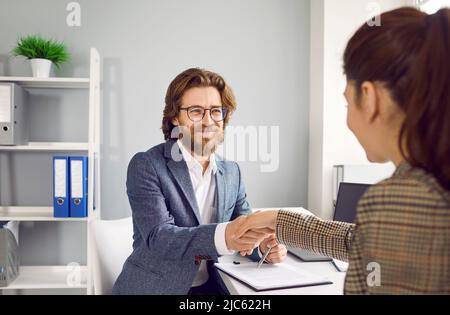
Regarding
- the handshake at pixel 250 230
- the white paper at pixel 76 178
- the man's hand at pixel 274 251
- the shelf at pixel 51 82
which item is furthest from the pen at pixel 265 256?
the shelf at pixel 51 82

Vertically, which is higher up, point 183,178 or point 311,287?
point 183,178

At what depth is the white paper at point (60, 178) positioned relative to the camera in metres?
A: 2.02

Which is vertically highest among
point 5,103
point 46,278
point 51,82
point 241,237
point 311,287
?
point 51,82

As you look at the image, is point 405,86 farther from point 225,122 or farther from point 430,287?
point 225,122

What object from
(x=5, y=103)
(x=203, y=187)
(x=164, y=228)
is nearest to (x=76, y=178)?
(x=5, y=103)

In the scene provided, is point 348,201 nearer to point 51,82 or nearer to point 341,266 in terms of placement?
point 341,266

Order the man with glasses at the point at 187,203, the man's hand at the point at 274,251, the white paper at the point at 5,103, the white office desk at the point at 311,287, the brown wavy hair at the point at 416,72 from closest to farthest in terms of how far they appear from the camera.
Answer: the brown wavy hair at the point at 416,72, the white office desk at the point at 311,287, the man with glasses at the point at 187,203, the man's hand at the point at 274,251, the white paper at the point at 5,103

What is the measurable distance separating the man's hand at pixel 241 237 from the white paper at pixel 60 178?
1247 millimetres

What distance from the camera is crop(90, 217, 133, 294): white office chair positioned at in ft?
4.31

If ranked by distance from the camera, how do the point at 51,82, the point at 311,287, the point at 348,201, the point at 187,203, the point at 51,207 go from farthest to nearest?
1. the point at 51,207
2. the point at 51,82
3. the point at 348,201
4. the point at 187,203
5. the point at 311,287

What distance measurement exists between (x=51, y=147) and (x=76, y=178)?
0.71ft

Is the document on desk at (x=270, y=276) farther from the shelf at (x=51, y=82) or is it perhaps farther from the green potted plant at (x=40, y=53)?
the green potted plant at (x=40, y=53)

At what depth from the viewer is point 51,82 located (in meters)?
2.10

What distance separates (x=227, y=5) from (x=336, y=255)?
186 centimetres
